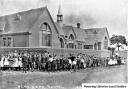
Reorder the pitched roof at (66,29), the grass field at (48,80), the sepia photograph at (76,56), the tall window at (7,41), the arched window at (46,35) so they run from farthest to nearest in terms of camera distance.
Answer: the pitched roof at (66,29) < the arched window at (46,35) < the tall window at (7,41) < the sepia photograph at (76,56) < the grass field at (48,80)

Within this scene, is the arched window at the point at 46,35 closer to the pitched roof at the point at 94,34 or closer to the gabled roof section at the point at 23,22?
the gabled roof section at the point at 23,22

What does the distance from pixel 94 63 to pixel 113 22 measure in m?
2.34

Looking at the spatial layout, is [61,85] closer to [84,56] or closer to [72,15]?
[72,15]

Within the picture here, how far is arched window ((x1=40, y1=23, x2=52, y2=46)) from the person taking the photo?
1294cm

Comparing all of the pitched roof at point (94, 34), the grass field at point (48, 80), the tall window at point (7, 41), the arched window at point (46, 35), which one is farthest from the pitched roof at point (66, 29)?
the grass field at point (48, 80)

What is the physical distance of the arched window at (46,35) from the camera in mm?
12939

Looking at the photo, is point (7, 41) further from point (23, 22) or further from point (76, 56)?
point (76, 56)

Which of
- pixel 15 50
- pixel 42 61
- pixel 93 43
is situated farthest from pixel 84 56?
pixel 15 50

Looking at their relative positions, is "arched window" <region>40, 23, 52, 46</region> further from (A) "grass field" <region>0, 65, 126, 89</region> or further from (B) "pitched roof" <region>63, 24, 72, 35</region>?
(A) "grass field" <region>0, 65, 126, 89</region>

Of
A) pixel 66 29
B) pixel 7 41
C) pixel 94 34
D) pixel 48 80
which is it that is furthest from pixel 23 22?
pixel 48 80

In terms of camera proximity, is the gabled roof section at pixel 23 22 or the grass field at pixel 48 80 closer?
the grass field at pixel 48 80

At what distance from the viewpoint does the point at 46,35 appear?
44.2 feet

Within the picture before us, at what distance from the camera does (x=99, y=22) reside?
6770 millimetres

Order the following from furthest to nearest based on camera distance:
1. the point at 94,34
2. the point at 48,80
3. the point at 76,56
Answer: the point at 94,34 < the point at 76,56 < the point at 48,80
